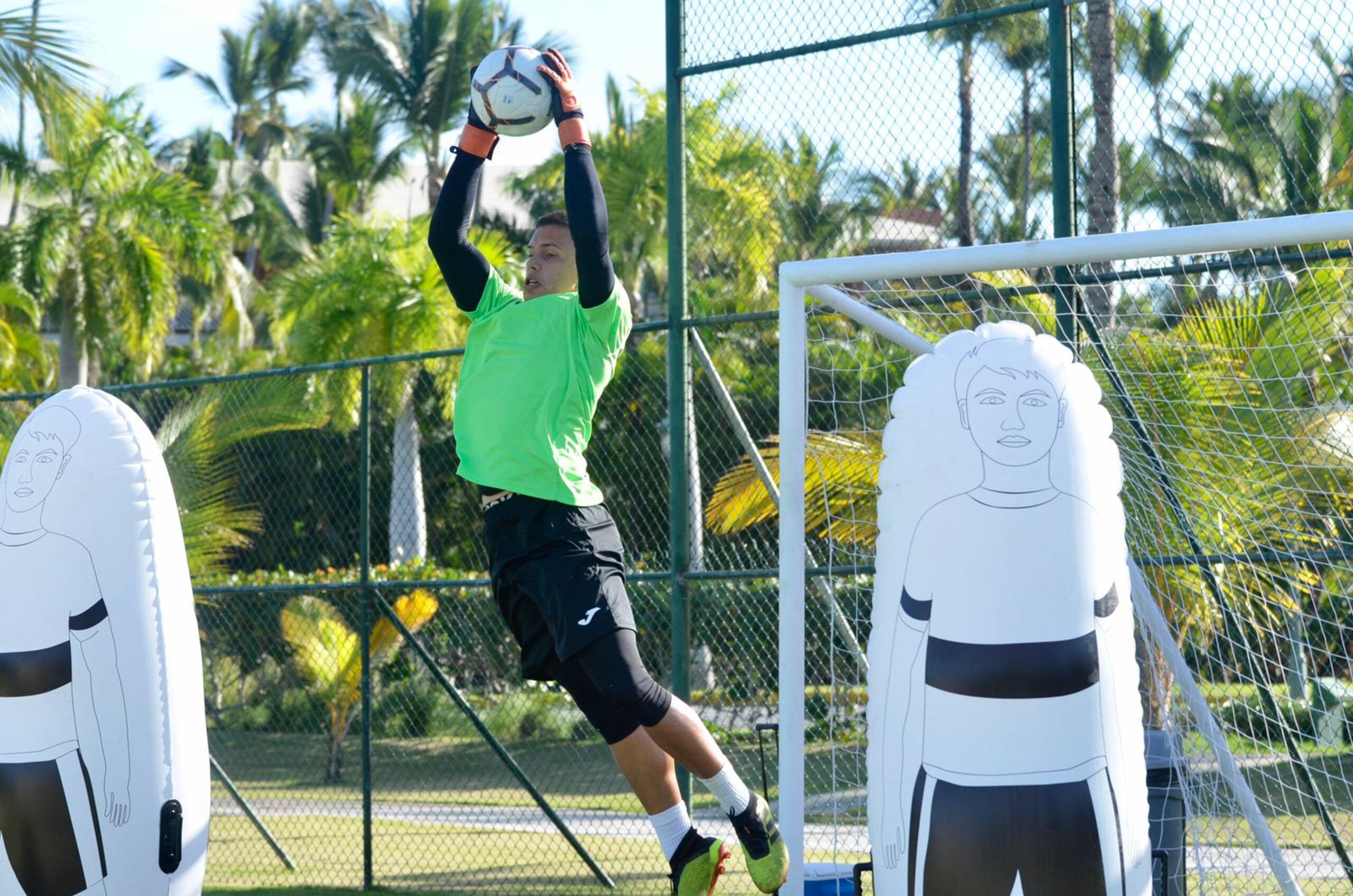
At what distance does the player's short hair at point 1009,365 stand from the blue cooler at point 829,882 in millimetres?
1648

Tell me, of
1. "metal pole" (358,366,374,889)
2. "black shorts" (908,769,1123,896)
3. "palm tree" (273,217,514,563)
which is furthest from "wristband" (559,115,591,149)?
"palm tree" (273,217,514,563)

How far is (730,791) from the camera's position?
4059mm

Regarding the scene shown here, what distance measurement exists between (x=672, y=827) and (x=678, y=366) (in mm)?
2628

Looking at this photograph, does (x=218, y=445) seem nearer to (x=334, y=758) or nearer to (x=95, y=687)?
(x=334, y=758)

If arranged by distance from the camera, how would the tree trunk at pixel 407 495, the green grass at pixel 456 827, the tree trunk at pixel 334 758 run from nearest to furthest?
1. the green grass at pixel 456 827
2. the tree trunk at pixel 407 495
3. the tree trunk at pixel 334 758

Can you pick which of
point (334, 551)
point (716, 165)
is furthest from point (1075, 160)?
point (334, 551)

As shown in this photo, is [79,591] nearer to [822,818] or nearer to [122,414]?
[122,414]

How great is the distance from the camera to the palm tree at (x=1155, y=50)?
5.94 meters

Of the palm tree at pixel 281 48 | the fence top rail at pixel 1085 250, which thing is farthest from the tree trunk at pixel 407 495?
the palm tree at pixel 281 48

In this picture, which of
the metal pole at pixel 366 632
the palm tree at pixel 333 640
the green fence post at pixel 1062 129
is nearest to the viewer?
the green fence post at pixel 1062 129

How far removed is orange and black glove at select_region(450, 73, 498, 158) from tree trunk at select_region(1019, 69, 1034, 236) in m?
2.64

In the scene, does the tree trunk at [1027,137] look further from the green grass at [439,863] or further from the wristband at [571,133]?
the green grass at [439,863]

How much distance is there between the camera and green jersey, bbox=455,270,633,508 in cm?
426

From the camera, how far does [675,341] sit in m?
6.40
